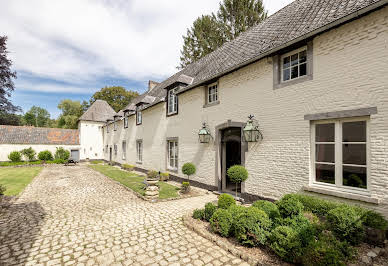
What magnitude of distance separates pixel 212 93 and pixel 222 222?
21.3 feet

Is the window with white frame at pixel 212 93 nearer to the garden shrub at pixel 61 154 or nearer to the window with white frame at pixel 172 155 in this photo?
the window with white frame at pixel 172 155

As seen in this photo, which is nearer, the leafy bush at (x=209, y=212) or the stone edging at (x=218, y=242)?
the stone edging at (x=218, y=242)

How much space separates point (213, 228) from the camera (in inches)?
181

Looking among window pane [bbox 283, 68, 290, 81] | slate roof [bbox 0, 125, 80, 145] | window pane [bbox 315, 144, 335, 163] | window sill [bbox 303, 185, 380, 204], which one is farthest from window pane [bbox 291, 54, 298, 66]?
slate roof [bbox 0, 125, 80, 145]

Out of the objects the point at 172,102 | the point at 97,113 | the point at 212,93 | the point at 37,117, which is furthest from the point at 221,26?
the point at 37,117

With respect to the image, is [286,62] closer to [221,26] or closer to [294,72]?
[294,72]

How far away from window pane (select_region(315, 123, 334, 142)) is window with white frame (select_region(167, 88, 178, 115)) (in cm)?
828

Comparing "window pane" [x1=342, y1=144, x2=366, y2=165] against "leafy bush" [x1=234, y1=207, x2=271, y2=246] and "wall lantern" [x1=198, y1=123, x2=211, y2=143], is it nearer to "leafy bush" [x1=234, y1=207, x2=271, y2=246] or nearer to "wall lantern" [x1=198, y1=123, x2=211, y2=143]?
"leafy bush" [x1=234, y1=207, x2=271, y2=246]

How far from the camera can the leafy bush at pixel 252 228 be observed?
3887mm

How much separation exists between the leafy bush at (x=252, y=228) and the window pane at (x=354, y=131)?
3.08 metres

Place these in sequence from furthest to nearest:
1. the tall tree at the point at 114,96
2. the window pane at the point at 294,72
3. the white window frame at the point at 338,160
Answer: the tall tree at the point at 114,96, the window pane at the point at 294,72, the white window frame at the point at 338,160

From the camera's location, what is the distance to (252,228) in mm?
3936

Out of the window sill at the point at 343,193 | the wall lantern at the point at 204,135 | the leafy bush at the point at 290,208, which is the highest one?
the wall lantern at the point at 204,135

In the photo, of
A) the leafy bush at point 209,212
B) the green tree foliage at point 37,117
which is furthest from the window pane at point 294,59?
the green tree foliage at point 37,117
